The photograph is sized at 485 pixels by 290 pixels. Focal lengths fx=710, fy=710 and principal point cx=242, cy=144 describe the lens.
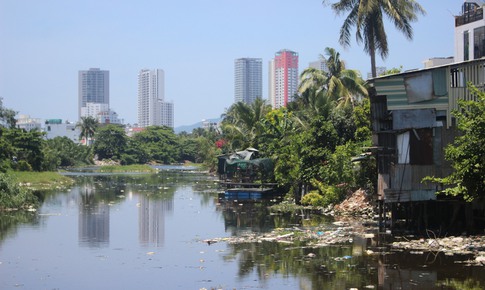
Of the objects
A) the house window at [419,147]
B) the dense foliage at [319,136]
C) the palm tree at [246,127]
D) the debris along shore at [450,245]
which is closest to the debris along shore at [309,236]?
the debris along shore at [450,245]

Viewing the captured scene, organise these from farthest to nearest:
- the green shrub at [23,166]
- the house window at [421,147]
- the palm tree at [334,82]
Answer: the green shrub at [23,166] → the palm tree at [334,82] → the house window at [421,147]

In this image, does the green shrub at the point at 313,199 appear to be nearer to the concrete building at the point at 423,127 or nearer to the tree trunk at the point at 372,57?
the tree trunk at the point at 372,57

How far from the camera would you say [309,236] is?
2564 cm

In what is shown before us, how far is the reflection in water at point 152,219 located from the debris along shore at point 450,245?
30.0ft

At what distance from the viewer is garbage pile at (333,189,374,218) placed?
3180cm

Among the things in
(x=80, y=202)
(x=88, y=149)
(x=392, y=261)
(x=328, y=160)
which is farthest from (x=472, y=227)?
(x=88, y=149)

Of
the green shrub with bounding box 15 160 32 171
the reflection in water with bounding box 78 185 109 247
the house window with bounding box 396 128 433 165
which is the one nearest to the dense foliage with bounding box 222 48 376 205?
the house window with bounding box 396 128 433 165

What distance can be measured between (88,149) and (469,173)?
10178cm

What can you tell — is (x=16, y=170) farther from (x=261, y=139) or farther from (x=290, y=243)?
(x=290, y=243)

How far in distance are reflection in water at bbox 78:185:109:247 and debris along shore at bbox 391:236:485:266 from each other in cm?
1107

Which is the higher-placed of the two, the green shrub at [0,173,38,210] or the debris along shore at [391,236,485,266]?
the green shrub at [0,173,38,210]

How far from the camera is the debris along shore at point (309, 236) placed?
80.4 ft

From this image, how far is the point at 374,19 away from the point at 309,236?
60.8 ft

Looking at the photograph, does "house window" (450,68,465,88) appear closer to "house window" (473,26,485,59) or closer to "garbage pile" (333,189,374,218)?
"garbage pile" (333,189,374,218)
